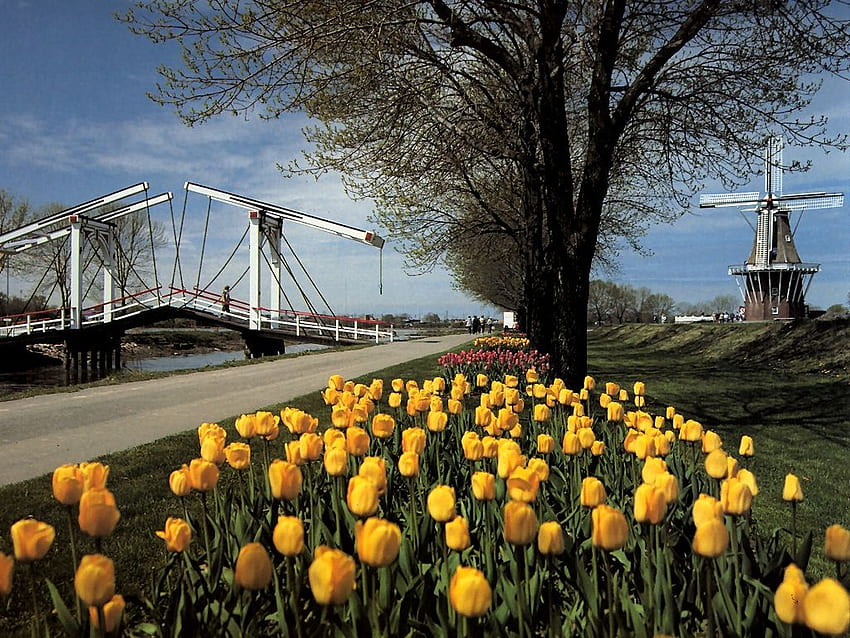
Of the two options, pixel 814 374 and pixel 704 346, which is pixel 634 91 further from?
pixel 704 346

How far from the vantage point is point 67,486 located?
1681 mm

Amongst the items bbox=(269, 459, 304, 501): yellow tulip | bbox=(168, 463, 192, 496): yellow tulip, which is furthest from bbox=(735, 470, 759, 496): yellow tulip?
bbox=(168, 463, 192, 496): yellow tulip

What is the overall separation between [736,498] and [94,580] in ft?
5.41

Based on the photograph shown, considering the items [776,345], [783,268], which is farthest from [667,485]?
[783,268]

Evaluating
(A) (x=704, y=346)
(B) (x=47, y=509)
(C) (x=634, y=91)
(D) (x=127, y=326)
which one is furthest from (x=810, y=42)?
(D) (x=127, y=326)

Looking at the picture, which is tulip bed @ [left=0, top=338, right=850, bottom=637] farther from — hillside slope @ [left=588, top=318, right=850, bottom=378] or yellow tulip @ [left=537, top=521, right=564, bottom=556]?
hillside slope @ [left=588, top=318, right=850, bottom=378]

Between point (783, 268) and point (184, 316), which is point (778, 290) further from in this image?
point (184, 316)

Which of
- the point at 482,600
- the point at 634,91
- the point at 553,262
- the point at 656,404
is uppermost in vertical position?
the point at 634,91

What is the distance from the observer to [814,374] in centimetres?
1507

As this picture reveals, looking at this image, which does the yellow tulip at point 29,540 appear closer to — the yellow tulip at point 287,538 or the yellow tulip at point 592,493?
the yellow tulip at point 287,538

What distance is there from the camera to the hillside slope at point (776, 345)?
1616 centimetres

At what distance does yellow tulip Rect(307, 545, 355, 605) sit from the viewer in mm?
1222

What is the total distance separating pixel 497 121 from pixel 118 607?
32.1 feet

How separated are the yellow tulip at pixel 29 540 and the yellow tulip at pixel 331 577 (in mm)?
649
